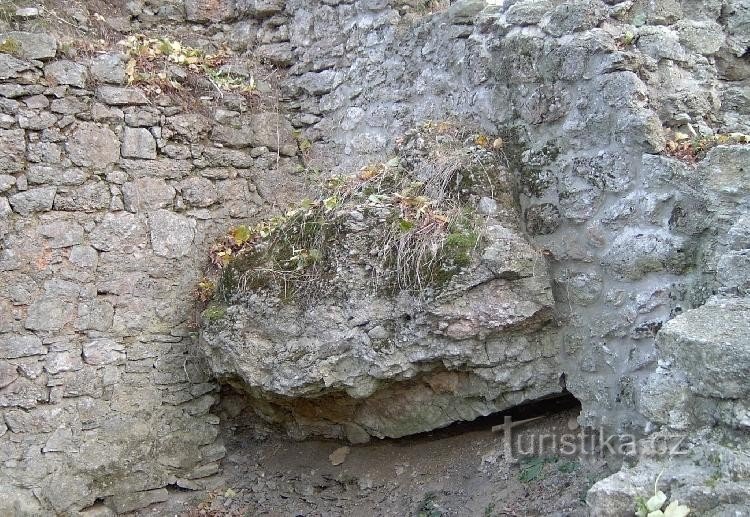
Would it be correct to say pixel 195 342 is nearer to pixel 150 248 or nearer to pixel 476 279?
pixel 150 248

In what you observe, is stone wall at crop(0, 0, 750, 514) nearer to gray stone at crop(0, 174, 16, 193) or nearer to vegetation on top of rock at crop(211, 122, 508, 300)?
gray stone at crop(0, 174, 16, 193)

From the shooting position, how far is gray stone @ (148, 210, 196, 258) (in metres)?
4.06

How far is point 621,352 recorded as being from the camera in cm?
312

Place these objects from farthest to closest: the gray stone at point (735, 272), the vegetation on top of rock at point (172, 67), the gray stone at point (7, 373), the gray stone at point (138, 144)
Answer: the vegetation on top of rock at point (172, 67)
the gray stone at point (138, 144)
the gray stone at point (7, 373)
the gray stone at point (735, 272)

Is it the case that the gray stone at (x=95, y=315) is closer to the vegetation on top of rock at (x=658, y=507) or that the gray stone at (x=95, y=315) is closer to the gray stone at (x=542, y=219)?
the gray stone at (x=542, y=219)

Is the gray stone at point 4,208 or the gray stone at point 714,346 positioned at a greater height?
the gray stone at point 4,208

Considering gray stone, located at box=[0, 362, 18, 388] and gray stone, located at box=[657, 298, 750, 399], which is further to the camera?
gray stone, located at box=[0, 362, 18, 388]

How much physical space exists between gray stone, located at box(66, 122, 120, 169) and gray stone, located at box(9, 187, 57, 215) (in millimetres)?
251

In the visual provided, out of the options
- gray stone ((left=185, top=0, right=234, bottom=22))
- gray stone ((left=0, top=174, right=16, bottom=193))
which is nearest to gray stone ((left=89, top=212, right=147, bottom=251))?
gray stone ((left=0, top=174, right=16, bottom=193))

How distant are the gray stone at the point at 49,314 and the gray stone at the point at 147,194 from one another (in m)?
0.69

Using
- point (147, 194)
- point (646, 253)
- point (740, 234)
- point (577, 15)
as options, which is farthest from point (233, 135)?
point (740, 234)

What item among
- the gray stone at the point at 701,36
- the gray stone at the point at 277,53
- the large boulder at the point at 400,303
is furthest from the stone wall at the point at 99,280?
the gray stone at the point at 701,36

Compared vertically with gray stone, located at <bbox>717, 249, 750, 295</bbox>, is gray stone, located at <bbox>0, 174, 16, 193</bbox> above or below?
above

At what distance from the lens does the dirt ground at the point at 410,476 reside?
10.5 ft
